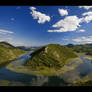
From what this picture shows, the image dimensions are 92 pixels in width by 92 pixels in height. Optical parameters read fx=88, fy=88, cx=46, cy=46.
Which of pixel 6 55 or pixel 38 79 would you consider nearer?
pixel 38 79

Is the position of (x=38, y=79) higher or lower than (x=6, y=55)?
lower

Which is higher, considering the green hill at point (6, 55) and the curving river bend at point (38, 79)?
the green hill at point (6, 55)

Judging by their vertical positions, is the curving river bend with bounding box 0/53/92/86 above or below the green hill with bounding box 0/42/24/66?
below

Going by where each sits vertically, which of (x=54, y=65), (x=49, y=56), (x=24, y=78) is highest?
(x=49, y=56)

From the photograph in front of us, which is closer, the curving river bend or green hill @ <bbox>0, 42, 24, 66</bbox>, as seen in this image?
the curving river bend

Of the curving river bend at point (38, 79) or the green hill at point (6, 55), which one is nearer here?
the curving river bend at point (38, 79)
